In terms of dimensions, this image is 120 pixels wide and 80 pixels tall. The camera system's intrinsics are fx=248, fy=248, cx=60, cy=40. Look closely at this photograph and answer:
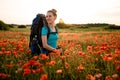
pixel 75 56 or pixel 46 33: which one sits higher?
pixel 46 33

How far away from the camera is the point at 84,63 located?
16.9 ft

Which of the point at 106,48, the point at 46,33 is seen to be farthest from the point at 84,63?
the point at 46,33

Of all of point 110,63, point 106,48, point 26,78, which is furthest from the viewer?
point 106,48

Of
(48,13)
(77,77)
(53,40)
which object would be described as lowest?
(77,77)

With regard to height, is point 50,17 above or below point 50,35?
above

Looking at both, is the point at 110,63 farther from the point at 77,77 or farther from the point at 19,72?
the point at 19,72

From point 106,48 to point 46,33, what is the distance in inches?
58.7

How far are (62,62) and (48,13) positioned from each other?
Result: 1.34 meters

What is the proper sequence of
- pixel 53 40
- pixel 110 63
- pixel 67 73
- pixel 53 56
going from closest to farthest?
pixel 67 73, pixel 110 63, pixel 53 56, pixel 53 40

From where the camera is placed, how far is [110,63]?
5.01m

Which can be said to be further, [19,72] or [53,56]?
[53,56]

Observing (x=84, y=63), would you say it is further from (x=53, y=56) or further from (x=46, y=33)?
(x=46, y=33)

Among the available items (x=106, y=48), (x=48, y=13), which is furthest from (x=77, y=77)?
(x=48, y=13)

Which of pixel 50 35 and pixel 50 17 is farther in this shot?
pixel 50 35
